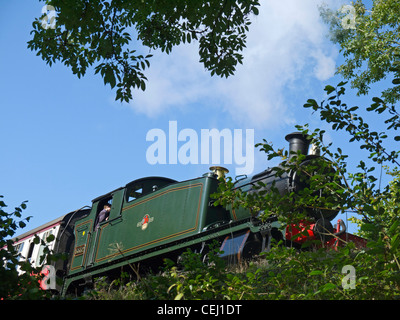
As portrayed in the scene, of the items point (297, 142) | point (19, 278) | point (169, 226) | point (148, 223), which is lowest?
point (19, 278)

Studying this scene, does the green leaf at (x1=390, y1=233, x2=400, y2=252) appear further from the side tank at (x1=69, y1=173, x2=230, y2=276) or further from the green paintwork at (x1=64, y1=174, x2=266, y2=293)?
the side tank at (x1=69, y1=173, x2=230, y2=276)

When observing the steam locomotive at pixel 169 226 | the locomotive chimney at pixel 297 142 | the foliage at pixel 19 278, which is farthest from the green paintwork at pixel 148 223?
the foliage at pixel 19 278

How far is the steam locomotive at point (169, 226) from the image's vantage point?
855 cm

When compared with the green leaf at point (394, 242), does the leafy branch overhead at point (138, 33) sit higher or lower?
higher

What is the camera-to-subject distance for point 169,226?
384 inches

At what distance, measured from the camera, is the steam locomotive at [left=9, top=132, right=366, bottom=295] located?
8.55 m

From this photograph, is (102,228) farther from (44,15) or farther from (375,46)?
(375,46)

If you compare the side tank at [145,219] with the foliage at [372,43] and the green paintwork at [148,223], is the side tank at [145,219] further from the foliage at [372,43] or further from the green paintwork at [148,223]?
the foliage at [372,43]

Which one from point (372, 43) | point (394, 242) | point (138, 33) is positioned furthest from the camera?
point (372, 43)

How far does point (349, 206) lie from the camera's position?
3365 mm

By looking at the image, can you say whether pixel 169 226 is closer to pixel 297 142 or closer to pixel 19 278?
pixel 297 142

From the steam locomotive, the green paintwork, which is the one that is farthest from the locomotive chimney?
the green paintwork

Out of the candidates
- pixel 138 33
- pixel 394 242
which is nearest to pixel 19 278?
pixel 394 242
